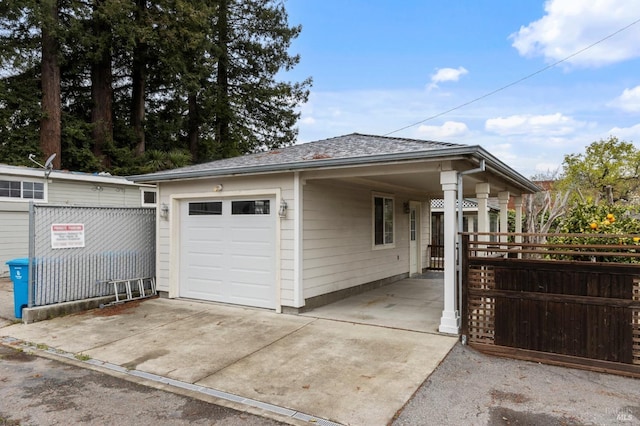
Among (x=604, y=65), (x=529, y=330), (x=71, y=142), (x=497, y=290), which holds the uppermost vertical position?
(x=604, y=65)

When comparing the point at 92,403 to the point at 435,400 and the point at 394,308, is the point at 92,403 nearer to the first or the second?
the point at 435,400

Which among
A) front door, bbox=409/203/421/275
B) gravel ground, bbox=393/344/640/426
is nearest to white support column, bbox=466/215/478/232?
front door, bbox=409/203/421/275

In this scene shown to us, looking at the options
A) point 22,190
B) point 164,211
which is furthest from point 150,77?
point 164,211

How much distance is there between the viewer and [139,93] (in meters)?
17.4

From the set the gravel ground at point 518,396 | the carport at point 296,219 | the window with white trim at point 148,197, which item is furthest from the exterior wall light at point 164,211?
the gravel ground at point 518,396

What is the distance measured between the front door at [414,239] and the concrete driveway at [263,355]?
5529mm

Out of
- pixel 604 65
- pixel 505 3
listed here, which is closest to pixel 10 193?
pixel 505 3

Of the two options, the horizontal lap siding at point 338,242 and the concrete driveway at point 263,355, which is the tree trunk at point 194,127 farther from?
the concrete driveway at point 263,355

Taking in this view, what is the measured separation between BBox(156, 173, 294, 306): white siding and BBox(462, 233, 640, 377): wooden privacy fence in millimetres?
2760

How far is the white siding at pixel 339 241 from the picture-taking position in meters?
6.72

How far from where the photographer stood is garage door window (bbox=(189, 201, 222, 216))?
23.9 feet

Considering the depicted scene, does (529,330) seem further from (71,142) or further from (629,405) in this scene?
(71,142)

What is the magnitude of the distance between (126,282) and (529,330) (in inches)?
262

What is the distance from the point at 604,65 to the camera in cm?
1335
